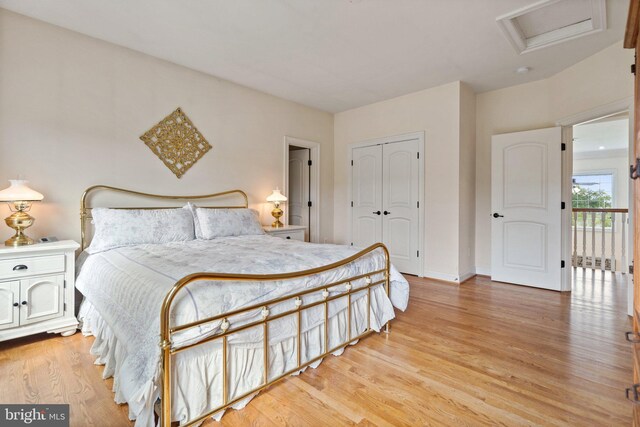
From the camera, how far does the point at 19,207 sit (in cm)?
252

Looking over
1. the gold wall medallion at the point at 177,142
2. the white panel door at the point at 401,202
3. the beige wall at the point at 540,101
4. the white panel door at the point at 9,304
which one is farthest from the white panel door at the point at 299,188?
the white panel door at the point at 9,304

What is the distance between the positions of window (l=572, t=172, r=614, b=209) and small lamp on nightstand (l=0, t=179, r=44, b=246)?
1080cm

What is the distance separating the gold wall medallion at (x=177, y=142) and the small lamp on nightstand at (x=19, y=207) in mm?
1154

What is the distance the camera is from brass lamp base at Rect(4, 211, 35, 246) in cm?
245

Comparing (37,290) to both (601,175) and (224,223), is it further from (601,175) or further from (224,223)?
(601,175)

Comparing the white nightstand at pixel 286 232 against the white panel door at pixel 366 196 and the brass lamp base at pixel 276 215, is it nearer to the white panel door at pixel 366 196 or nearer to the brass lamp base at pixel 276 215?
the brass lamp base at pixel 276 215

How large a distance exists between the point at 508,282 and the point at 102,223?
487cm

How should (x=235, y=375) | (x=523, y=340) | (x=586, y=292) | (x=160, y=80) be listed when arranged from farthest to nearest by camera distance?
(x=586, y=292) < (x=160, y=80) < (x=523, y=340) < (x=235, y=375)

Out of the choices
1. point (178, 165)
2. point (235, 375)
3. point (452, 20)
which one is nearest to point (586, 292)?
point (452, 20)

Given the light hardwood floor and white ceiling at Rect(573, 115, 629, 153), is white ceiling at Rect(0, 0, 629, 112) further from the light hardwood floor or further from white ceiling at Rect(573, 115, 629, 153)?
white ceiling at Rect(573, 115, 629, 153)

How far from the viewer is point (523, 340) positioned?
2.50 metres

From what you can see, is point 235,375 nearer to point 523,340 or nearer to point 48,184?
point 523,340

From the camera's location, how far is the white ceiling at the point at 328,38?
8.42 ft

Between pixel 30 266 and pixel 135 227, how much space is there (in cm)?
76
